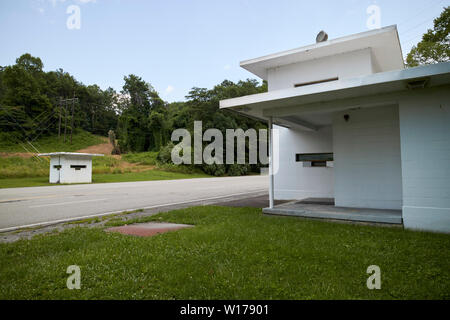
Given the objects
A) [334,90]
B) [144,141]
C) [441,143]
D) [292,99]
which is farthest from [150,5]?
[144,141]

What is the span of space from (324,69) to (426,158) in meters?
5.38

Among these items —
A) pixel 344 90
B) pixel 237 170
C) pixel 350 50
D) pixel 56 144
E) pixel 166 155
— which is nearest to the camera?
pixel 344 90

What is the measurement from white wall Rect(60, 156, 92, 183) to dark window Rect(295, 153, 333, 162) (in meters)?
19.2

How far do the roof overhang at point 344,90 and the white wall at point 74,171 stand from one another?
1932cm

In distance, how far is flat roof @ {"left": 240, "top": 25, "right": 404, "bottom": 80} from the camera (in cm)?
871

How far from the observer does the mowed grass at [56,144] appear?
42222 mm

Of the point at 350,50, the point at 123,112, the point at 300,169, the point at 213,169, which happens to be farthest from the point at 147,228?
the point at 123,112

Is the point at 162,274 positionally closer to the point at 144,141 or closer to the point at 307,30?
the point at 307,30

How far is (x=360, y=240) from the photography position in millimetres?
5094

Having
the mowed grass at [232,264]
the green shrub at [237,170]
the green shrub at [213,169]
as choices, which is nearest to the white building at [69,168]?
the green shrub at [213,169]

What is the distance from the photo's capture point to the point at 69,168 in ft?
73.9

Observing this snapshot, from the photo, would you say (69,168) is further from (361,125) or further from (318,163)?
(361,125)

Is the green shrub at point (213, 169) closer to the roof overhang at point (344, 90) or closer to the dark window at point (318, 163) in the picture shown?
the dark window at point (318, 163)
